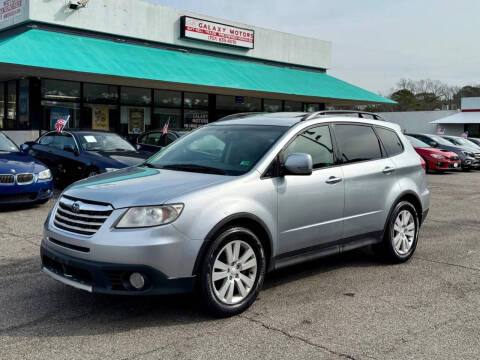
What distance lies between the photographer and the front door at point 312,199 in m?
4.72

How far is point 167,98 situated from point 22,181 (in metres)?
13.9

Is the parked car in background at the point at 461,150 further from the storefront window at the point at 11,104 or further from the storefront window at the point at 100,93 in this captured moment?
the storefront window at the point at 11,104

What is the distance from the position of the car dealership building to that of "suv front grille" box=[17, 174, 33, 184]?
6.41 metres

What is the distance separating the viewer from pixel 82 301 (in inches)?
181

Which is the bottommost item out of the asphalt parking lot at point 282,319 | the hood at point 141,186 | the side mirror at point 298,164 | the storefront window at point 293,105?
the asphalt parking lot at point 282,319

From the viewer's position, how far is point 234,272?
14.2 ft

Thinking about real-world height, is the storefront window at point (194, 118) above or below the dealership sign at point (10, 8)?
below

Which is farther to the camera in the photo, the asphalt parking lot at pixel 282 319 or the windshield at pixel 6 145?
the windshield at pixel 6 145

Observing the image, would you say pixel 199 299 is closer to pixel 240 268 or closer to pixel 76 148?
pixel 240 268

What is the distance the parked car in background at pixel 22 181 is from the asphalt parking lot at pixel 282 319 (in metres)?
3.15

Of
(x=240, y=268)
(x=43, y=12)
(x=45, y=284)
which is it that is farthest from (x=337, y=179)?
(x=43, y=12)

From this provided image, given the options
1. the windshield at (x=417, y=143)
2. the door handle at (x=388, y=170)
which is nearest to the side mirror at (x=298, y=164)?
the door handle at (x=388, y=170)

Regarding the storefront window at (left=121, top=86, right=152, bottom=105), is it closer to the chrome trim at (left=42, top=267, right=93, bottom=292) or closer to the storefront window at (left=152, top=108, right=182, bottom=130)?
the storefront window at (left=152, top=108, right=182, bottom=130)

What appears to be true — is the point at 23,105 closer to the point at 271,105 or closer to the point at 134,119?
the point at 134,119
